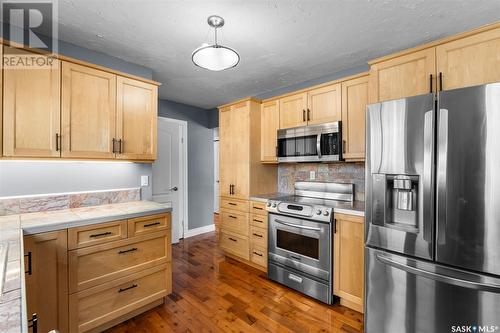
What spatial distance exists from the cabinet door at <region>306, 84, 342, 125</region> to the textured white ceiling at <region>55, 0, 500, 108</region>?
334mm

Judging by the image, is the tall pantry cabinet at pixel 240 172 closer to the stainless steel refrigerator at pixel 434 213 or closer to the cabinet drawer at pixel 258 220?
the cabinet drawer at pixel 258 220

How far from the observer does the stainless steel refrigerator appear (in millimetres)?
1356

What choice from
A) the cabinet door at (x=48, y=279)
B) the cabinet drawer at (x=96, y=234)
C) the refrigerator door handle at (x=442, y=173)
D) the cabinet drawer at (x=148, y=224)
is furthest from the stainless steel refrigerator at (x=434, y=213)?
the cabinet door at (x=48, y=279)

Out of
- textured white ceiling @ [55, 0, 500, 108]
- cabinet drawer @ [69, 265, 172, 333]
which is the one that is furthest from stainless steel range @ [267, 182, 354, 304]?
textured white ceiling @ [55, 0, 500, 108]

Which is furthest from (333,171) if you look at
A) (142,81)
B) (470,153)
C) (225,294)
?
(142,81)

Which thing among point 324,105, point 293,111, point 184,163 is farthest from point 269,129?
point 184,163

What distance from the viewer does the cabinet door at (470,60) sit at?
1.53 metres

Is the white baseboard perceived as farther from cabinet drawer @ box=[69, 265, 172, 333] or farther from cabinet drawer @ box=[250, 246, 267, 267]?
cabinet drawer @ box=[69, 265, 172, 333]

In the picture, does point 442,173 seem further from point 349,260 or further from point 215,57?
point 215,57

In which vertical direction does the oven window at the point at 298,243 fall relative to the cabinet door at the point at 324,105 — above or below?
below

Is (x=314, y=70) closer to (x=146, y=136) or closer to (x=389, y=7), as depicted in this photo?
(x=389, y=7)

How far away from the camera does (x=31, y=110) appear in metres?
1.85

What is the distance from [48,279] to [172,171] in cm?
254

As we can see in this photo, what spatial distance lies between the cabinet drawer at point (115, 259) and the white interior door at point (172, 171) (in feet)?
5.70
